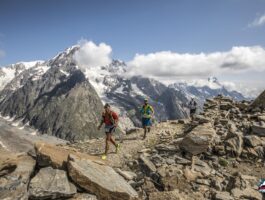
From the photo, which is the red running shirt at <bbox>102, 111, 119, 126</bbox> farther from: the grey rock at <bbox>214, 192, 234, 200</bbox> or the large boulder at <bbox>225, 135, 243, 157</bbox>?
the grey rock at <bbox>214, 192, 234, 200</bbox>

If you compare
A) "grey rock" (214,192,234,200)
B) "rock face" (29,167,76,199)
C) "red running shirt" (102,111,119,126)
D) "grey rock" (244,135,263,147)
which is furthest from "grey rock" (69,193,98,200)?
"grey rock" (244,135,263,147)

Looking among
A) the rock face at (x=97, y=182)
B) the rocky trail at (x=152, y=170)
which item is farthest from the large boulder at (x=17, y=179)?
the rock face at (x=97, y=182)

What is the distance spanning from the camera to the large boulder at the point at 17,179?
992 cm

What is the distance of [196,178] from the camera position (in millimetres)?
14703

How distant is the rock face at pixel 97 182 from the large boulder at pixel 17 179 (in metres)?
1.95

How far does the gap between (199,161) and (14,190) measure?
435 inches

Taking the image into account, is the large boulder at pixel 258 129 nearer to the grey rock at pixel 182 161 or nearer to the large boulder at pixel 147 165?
the grey rock at pixel 182 161

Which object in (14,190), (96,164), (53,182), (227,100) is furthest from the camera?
(227,100)

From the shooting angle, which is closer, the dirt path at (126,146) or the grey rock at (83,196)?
the grey rock at (83,196)

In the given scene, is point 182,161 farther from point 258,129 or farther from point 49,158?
point 49,158

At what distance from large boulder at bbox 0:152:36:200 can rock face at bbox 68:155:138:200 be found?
195 centimetres

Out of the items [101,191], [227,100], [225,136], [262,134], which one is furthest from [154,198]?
[227,100]

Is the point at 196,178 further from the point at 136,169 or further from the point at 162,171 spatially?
the point at 136,169

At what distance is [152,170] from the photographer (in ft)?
51.3
